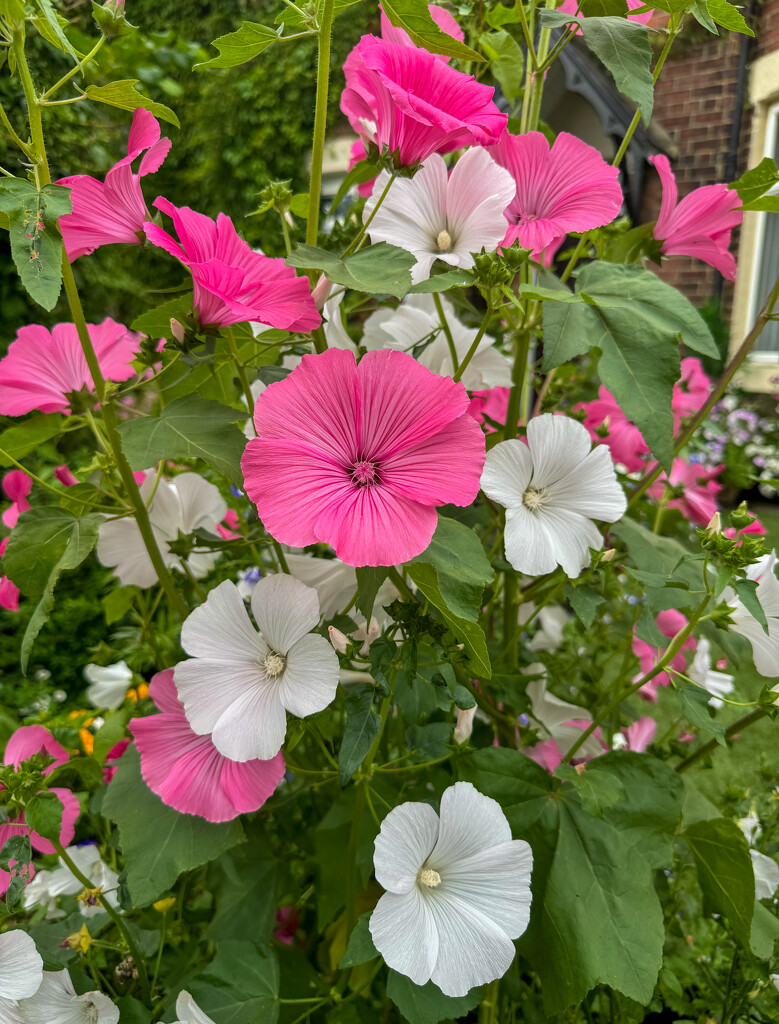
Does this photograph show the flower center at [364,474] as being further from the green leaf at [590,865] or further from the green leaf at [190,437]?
the green leaf at [590,865]

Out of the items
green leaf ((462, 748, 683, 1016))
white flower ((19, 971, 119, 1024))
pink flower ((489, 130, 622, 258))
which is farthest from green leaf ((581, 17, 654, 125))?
white flower ((19, 971, 119, 1024))

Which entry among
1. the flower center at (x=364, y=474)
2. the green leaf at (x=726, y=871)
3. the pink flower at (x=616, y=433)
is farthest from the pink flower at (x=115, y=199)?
the green leaf at (x=726, y=871)

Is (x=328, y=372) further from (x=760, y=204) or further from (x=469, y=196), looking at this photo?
(x=760, y=204)

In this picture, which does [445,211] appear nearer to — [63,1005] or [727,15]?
[727,15]

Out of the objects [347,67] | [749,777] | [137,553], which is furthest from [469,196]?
[749,777]

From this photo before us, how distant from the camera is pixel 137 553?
685 millimetres

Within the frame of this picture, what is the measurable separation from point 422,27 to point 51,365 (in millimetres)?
386

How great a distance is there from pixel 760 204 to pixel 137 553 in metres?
0.58

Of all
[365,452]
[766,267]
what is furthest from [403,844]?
[766,267]

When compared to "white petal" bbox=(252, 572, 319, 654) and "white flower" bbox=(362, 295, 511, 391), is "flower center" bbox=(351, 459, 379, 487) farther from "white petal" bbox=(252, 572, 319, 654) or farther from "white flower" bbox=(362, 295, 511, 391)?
"white flower" bbox=(362, 295, 511, 391)

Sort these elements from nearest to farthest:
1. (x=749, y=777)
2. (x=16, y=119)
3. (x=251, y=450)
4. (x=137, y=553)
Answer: (x=251, y=450)
(x=137, y=553)
(x=749, y=777)
(x=16, y=119)

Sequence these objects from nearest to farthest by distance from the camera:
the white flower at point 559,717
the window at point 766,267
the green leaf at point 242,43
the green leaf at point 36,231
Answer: the green leaf at point 36,231 < the green leaf at point 242,43 < the white flower at point 559,717 < the window at point 766,267

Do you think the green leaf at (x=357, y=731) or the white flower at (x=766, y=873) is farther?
the white flower at (x=766, y=873)

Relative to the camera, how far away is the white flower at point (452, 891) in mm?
491
